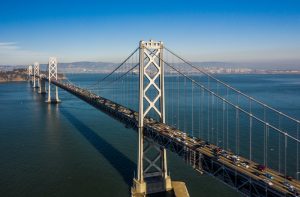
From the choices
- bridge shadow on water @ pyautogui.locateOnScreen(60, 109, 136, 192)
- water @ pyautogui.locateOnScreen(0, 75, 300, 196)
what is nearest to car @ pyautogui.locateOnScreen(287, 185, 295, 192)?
water @ pyautogui.locateOnScreen(0, 75, 300, 196)

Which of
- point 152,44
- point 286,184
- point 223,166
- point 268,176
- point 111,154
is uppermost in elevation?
point 152,44

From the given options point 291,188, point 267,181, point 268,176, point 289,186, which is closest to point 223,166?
point 268,176

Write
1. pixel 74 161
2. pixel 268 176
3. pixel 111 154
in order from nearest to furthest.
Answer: pixel 268 176 → pixel 74 161 → pixel 111 154

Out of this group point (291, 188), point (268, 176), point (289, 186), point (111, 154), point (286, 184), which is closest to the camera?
point (291, 188)

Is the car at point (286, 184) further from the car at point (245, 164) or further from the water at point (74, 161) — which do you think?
the water at point (74, 161)

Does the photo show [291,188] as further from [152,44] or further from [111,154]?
[111,154]

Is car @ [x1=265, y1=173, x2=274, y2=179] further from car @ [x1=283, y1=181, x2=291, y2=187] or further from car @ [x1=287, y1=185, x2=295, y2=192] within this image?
car @ [x1=287, y1=185, x2=295, y2=192]

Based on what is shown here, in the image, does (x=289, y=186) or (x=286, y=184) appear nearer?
(x=289, y=186)

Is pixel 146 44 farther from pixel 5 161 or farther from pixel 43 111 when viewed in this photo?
pixel 43 111
